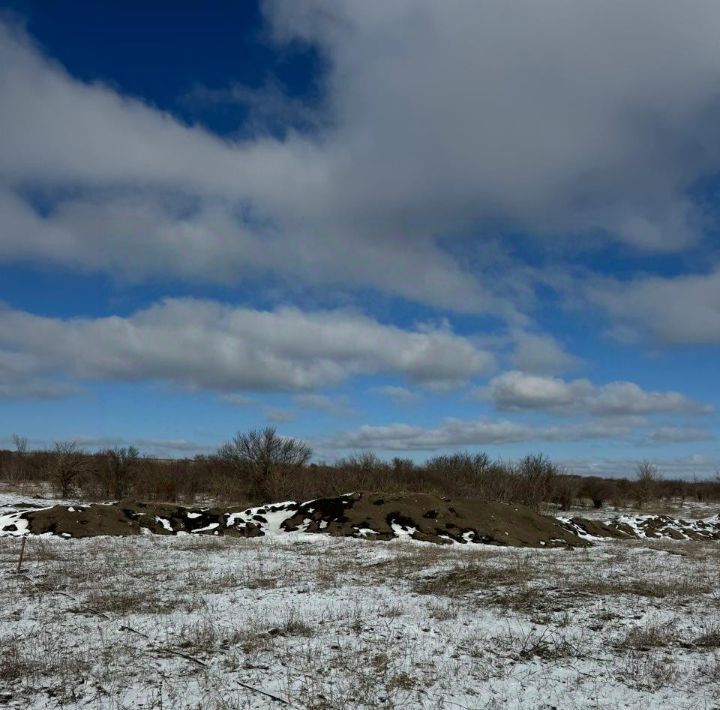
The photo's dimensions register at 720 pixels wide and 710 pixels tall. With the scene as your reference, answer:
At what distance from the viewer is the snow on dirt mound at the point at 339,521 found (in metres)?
26.4

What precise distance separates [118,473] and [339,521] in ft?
114

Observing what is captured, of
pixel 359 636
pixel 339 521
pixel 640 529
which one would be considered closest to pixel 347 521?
pixel 339 521

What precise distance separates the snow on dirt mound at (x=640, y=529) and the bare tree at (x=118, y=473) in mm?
40846

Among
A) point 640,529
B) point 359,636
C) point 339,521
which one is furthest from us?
point 640,529

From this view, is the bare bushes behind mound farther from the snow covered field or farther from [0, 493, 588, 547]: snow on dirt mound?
the snow covered field

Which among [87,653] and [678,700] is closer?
[678,700]

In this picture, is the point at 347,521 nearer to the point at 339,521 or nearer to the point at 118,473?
the point at 339,521

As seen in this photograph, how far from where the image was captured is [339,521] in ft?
94.6

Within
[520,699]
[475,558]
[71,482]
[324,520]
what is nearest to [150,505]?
[324,520]

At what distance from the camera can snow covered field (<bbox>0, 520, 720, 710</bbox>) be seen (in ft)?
23.5

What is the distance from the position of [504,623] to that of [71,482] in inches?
2253

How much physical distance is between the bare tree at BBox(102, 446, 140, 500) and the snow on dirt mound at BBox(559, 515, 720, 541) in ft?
134

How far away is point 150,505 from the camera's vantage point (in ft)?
98.4

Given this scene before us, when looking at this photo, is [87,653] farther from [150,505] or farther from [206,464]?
[206,464]
